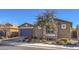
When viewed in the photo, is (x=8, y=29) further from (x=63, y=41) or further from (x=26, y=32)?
(x=63, y=41)

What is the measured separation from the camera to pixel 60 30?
12.8 feet

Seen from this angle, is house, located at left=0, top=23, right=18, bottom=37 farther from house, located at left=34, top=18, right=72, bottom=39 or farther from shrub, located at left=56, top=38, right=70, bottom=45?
shrub, located at left=56, top=38, right=70, bottom=45

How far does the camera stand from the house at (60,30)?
12.7 feet

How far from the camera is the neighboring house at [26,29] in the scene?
389 cm

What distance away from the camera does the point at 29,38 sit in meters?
3.93

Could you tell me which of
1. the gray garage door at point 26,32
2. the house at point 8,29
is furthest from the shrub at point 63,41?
the house at point 8,29

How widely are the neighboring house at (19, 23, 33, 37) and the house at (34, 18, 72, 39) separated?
0.06m

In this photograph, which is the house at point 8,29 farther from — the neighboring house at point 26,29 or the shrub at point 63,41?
the shrub at point 63,41

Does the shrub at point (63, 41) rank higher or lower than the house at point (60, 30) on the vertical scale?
lower

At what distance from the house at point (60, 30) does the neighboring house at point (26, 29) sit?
6cm

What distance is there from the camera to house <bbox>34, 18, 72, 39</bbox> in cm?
388

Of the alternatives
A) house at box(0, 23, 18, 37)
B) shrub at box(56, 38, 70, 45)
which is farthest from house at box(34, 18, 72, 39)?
house at box(0, 23, 18, 37)
